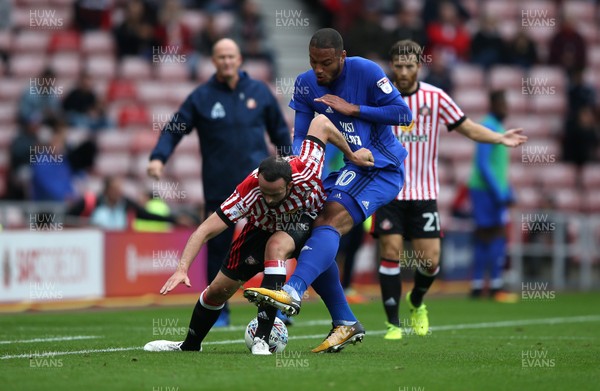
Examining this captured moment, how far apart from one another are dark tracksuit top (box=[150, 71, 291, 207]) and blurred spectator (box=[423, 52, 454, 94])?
863cm

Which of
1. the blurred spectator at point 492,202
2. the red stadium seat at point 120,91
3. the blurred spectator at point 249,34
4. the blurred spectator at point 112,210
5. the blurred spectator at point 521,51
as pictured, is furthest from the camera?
the blurred spectator at point 521,51

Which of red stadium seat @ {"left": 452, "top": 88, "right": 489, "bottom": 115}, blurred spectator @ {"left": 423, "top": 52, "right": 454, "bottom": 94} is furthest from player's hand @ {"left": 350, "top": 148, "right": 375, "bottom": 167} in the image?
red stadium seat @ {"left": 452, "top": 88, "right": 489, "bottom": 115}

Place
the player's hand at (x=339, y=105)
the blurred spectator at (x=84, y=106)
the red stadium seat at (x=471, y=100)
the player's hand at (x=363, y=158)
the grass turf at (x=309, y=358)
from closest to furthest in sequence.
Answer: the grass turf at (x=309, y=358), the player's hand at (x=363, y=158), the player's hand at (x=339, y=105), the blurred spectator at (x=84, y=106), the red stadium seat at (x=471, y=100)

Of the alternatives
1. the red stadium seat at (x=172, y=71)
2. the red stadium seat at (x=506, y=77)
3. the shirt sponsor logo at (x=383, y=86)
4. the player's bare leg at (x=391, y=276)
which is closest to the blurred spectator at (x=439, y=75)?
the red stadium seat at (x=506, y=77)

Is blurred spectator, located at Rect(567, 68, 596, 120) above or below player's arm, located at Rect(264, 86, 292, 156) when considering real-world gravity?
above

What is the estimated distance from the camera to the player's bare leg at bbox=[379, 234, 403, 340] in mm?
9695

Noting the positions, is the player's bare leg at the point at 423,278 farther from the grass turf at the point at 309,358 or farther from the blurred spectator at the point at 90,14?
the blurred spectator at the point at 90,14

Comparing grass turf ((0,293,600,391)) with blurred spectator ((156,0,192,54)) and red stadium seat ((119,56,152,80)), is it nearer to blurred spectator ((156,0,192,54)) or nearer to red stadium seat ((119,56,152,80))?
red stadium seat ((119,56,152,80))

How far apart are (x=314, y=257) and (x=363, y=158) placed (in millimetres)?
855

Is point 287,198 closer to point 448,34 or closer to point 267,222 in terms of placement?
point 267,222

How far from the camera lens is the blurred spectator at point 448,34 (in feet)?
71.9

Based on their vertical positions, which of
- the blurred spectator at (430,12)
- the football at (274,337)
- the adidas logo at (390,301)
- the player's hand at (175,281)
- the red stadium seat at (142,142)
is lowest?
the football at (274,337)

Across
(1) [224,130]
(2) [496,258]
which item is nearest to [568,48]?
(2) [496,258]

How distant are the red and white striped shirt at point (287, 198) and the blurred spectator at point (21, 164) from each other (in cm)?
891
